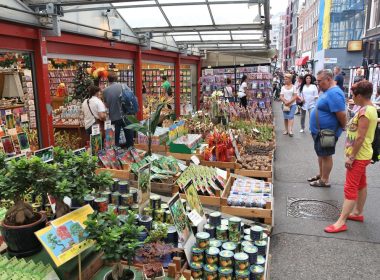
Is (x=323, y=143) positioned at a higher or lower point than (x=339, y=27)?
lower

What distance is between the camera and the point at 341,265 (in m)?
3.50

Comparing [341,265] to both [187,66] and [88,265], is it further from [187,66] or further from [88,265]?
[187,66]

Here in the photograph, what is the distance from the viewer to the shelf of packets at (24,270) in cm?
180

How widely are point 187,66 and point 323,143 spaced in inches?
406

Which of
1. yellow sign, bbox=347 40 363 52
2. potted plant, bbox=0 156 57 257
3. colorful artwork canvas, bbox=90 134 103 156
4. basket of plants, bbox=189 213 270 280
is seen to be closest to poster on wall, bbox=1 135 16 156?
colorful artwork canvas, bbox=90 134 103 156

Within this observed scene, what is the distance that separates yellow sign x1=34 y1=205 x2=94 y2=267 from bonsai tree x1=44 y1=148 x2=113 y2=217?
0.16m

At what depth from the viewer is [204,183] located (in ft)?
13.3

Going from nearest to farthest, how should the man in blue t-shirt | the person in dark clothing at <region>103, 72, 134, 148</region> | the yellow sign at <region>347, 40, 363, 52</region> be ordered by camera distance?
the man in blue t-shirt
the person in dark clothing at <region>103, 72, 134, 148</region>
the yellow sign at <region>347, 40, 363, 52</region>

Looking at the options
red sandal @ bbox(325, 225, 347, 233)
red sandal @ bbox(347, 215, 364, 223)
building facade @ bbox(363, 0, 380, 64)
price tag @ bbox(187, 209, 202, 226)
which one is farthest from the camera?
building facade @ bbox(363, 0, 380, 64)

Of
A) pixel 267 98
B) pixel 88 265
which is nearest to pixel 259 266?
pixel 88 265

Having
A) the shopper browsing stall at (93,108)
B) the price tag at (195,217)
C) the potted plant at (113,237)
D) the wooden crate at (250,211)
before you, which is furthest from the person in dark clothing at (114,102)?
the potted plant at (113,237)

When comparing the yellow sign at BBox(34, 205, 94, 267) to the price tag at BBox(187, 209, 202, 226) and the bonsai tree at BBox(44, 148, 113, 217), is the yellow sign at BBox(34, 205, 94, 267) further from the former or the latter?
the price tag at BBox(187, 209, 202, 226)

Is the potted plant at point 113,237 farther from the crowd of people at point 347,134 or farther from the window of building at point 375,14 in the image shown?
the window of building at point 375,14

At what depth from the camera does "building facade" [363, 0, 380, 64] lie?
2015cm
